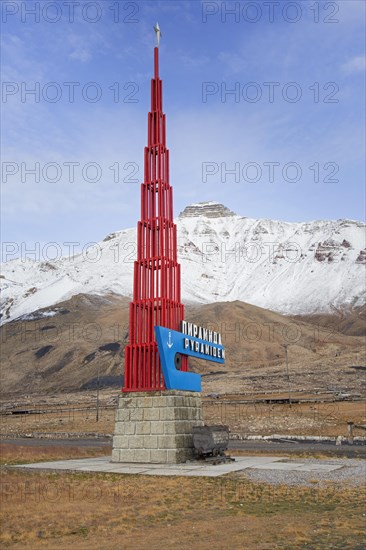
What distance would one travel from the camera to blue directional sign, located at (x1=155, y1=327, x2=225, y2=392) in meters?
26.8

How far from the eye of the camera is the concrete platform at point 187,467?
22.4 meters

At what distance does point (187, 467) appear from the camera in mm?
24438

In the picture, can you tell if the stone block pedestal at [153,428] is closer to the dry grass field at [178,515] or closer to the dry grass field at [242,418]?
the dry grass field at [178,515]

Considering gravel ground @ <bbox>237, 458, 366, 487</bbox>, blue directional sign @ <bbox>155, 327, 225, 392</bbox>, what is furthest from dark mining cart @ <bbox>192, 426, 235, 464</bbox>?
gravel ground @ <bbox>237, 458, 366, 487</bbox>

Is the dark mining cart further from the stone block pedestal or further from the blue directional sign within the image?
the blue directional sign

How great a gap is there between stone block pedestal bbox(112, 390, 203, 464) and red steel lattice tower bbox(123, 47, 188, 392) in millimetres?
751

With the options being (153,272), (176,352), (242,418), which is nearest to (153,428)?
(176,352)

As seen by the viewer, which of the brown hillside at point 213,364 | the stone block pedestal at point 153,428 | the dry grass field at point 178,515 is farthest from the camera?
the brown hillside at point 213,364

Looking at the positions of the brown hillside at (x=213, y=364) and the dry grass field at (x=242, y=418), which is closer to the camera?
the dry grass field at (x=242, y=418)

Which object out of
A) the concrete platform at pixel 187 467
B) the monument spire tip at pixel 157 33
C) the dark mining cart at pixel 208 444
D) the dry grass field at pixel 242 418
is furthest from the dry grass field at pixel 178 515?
the dry grass field at pixel 242 418

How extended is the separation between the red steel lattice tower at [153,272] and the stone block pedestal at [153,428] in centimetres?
75

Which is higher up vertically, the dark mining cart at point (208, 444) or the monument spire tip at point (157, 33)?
the monument spire tip at point (157, 33)

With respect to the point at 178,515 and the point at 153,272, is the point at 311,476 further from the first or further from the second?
the point at 153,272

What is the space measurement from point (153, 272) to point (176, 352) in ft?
15.7
